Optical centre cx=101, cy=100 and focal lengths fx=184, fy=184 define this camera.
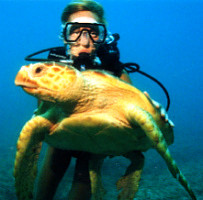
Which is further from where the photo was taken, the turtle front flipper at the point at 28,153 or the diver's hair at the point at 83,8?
the diver's hair at the point at 83,8

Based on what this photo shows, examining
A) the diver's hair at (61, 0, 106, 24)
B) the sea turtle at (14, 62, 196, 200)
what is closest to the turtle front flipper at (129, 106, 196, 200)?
the sea turtle at (14, 62, 196, 200)

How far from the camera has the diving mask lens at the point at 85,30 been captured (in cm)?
232

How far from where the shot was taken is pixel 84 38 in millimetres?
2281

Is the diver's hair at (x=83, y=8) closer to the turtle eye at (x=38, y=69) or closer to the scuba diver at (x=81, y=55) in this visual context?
the scuba diver at (x=81, y=55)

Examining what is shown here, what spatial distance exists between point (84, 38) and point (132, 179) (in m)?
1.85

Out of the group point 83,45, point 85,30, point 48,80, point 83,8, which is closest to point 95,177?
point 48,80

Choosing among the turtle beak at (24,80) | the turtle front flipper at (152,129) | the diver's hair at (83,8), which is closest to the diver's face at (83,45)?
the diver's hair at (83,8)

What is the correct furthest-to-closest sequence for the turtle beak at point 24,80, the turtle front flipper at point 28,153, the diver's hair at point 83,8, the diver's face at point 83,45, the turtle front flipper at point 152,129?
the diver's hair at point 83,8 → the diver's face at point 83,45 → the turtle front flipper at point 28,153 → the turtle front flipper at point 152,129 → the turtle beak at point 24,80

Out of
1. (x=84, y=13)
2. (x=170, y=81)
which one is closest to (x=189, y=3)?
(x=170, y=81)

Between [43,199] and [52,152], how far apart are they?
2.15ft

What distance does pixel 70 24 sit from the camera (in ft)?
7.79

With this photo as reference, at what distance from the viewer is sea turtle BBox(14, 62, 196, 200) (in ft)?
4.68

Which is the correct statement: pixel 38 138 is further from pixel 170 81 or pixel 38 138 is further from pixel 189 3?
pixel 170 81

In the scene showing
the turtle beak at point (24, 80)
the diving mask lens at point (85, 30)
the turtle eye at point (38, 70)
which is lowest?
the turtle beak at point (24, 80)
